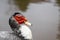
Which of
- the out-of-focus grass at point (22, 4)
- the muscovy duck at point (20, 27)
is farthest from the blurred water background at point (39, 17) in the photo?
the muscovy duck at point (20, 27)

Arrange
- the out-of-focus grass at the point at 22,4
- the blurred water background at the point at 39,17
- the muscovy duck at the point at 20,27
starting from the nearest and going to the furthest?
the muscovy duck at the point at 20,27, the blurred water background at the point at 39,17, the out-of-focus grass at the point at 22,4

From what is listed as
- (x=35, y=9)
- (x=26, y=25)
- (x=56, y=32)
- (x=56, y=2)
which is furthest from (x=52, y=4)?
(x=26, y=25)

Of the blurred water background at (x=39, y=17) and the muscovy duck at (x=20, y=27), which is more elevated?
the blurred water background at (x=39, y=17)

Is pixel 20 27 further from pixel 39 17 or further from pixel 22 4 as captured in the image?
pixel 22 4

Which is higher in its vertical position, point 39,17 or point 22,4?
point 22,4

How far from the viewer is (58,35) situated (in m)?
3.44

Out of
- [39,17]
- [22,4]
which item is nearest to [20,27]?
[39,17]

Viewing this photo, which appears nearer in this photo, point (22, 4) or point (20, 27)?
point (20, 27)

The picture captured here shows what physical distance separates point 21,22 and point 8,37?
4.6 inches

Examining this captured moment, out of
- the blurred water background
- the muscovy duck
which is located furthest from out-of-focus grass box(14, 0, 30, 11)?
the muscovy duck

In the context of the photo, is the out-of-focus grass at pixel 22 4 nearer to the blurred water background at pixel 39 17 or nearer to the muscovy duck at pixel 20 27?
the blurred water background at pixel 39 17

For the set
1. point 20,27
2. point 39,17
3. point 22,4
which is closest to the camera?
point 20,27

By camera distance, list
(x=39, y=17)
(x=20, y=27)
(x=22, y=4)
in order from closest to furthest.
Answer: (x=20, y=27) < (x=39, y=17) < (x=22, y=4)

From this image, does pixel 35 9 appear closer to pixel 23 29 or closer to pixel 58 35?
pixel 58 35
